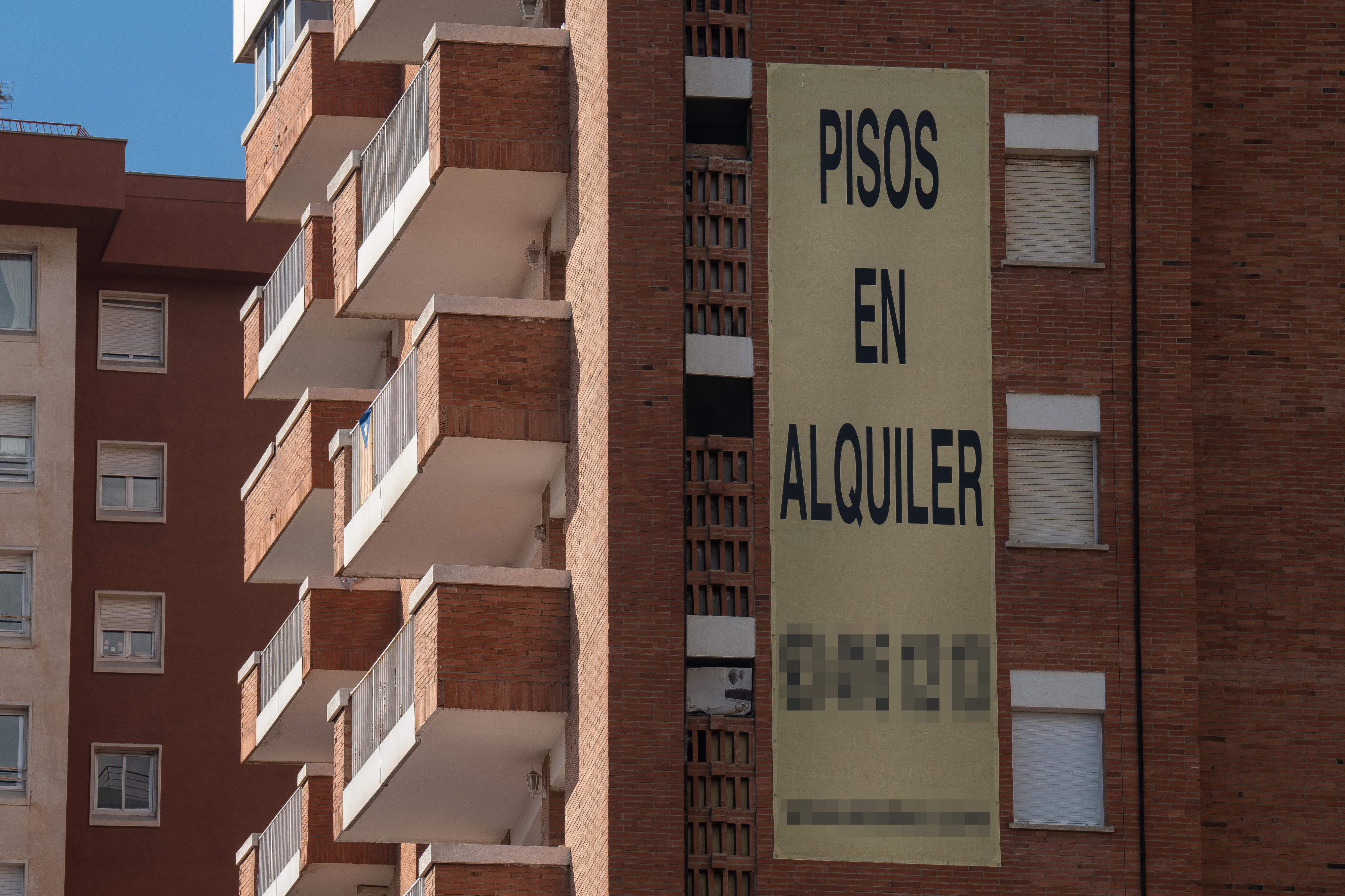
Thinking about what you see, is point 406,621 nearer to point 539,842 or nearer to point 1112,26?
point 539,842

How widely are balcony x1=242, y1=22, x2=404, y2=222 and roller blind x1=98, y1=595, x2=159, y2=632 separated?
1322 cm

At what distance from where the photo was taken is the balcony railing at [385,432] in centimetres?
2712

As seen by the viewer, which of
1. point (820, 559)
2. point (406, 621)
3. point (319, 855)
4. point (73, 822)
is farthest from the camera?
point (73, 822)

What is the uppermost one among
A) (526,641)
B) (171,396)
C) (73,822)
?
(171,396)

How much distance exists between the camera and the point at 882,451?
25062 mm

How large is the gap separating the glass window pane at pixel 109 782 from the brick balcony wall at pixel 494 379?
25551mm

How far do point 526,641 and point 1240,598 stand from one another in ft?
24.2

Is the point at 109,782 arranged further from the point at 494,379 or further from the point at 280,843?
the point at 494,379

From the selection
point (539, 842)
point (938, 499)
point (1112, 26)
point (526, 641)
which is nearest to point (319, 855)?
point (539, 842)

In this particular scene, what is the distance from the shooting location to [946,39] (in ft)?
85.9

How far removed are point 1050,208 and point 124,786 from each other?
2886 cm

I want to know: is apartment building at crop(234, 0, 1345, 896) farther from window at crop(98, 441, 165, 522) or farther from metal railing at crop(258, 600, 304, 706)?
window at crop(98, 441, 165, 522)

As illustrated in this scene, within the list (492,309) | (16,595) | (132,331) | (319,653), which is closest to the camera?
(492,309)

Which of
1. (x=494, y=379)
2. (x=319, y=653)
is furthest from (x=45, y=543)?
(x=494, y=379)
